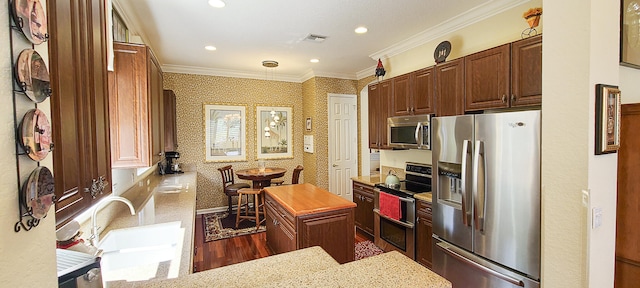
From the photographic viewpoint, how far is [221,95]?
207 inches

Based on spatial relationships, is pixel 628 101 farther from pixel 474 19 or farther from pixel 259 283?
pixel 259 283

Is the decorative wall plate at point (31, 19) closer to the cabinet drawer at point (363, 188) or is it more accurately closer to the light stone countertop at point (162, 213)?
the light stone countertop at point (162, 213)

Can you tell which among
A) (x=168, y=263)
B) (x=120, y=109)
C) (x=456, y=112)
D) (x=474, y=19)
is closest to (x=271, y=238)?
(x=168, y=263)

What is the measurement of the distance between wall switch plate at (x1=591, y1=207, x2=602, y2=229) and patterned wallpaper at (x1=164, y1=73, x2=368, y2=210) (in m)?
4.11

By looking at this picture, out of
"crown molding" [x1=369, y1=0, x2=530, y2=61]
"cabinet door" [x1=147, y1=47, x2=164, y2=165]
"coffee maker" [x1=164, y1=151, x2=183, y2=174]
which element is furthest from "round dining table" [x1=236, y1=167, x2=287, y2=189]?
"crown molding" [x1=369, y1=0, x2=530, y2=61]

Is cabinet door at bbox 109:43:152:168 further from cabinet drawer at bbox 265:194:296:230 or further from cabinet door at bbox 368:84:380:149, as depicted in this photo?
cabinet door at bbox 368:84:380:149

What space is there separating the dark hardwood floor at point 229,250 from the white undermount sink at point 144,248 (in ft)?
4.38

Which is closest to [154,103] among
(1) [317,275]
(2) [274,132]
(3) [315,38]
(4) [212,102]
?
(1) [317,275]

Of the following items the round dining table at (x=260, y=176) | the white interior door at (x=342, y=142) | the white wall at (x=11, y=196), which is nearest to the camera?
the white wall at (x=11, y=196)

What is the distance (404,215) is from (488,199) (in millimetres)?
1079

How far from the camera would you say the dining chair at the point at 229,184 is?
187 inches

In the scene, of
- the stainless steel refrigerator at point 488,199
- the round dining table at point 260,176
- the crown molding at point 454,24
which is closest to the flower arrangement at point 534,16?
the crown molding at point 454,24

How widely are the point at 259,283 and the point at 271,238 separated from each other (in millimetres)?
2361

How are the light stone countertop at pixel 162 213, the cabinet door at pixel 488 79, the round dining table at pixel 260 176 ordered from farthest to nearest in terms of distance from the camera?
the round dining table at pixel 260 176
the cabinet door at pixel 488 79
the light stone countertop at pixel 162 213
